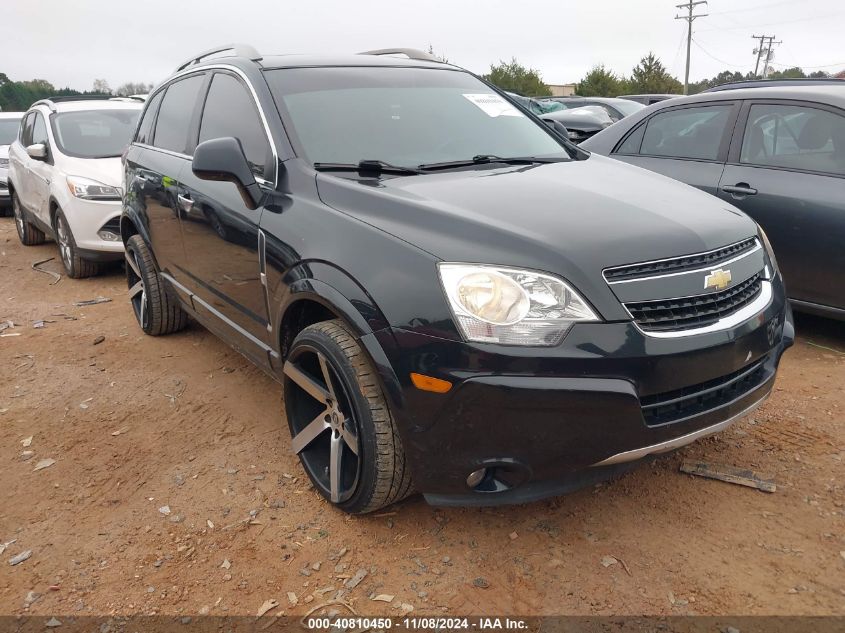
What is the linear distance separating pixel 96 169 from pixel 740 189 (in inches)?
226

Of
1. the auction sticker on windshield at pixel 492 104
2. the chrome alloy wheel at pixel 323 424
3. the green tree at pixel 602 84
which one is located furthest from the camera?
the green tree at pixel 602 84

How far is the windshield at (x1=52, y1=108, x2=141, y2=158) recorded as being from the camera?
284 inches

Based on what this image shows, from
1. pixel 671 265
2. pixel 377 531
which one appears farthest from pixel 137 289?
pixel 671 265

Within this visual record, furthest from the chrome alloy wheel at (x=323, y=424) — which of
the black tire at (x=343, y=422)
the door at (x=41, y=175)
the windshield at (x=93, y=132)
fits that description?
the door at (x=41, y=175)

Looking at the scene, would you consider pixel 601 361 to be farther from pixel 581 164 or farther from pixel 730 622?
pixel 581 164

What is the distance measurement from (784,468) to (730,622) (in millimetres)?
1053

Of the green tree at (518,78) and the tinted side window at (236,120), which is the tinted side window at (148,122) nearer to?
the tinted side window at (236,120)

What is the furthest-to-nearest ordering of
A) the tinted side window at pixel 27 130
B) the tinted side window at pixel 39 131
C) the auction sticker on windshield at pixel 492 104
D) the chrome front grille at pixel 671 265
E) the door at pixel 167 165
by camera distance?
the tinted side window at pixel 27 130 < the tinted side window at pixel 39 131 < the door at pixel 167 165 < the auction sticker on windshield at pixel 492 104 < the chrome front grille at pixel 671 265

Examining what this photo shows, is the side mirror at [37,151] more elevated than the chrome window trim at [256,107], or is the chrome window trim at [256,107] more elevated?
the chrome window trim at [256,107]

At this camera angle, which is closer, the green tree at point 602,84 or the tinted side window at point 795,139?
the tinted side window at point 795,139

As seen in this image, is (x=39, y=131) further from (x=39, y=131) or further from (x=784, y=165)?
(x=784, y=165)

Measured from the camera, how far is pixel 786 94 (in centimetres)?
438

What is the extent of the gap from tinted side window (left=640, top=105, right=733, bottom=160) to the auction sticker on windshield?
168 cm

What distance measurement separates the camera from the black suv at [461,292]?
7.00 feet
